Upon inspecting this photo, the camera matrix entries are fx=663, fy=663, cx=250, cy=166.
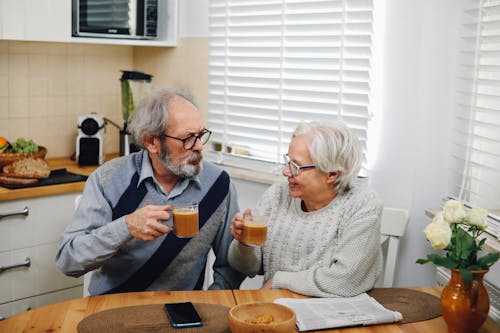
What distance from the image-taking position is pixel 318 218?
91.4 inches

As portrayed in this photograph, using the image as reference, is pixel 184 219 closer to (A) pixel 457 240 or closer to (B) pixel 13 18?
(A) pixel 457 240

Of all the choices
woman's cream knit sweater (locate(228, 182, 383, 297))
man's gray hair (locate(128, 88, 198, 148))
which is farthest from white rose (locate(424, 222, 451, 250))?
man's gray hair (locate(128, 88, 198, 148))

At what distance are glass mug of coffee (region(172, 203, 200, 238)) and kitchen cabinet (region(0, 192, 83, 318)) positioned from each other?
1401 millimetres

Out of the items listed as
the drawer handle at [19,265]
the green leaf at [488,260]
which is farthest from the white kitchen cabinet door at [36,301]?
the green leaf at [488,260]

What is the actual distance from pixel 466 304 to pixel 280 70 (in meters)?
1.78

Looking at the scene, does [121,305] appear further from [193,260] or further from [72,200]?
[72,200]

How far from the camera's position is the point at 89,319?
180 centimetres

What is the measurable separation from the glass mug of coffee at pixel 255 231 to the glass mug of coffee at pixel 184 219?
0.57ft

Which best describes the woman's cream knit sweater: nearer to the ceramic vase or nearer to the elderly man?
the elderly man

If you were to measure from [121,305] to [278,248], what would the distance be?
0.67m

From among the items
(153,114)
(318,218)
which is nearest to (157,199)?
(153,114)

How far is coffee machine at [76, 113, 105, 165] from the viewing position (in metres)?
3.70

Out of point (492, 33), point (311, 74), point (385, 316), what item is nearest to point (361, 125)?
point (311, 74)

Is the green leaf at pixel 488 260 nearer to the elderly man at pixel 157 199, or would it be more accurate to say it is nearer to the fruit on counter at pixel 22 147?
the elderly man at pixel 157 199
